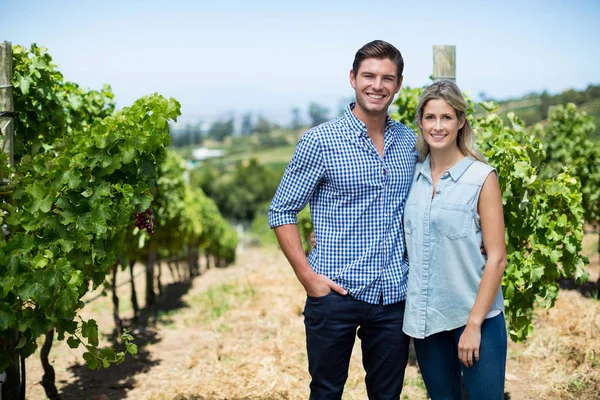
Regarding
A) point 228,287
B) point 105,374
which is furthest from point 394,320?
point 228,287

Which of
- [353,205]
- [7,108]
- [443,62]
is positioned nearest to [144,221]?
[7,108]

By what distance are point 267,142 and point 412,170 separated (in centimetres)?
12061

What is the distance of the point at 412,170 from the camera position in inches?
107

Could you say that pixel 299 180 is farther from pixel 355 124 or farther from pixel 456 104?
pixel 456 104

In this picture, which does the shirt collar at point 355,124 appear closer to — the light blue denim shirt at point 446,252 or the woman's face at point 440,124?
the woman's face at point 440,124

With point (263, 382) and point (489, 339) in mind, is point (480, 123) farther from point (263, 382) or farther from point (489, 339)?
point (263, 382)

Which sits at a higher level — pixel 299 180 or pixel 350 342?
pixel 299 180

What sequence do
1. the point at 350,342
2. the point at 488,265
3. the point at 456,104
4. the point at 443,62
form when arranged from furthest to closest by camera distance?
the point at 443,62, the point at 350,342, the point at 456,104, the point at 488,265

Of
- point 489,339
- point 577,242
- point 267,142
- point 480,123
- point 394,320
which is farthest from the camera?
point 267,142

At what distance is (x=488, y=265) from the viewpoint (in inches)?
94.7

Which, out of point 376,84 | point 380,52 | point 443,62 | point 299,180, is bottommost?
point 299,180

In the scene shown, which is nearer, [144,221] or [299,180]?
[299,180]

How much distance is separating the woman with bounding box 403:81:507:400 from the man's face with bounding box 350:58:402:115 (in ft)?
0.54

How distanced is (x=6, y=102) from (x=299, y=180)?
196 cm
